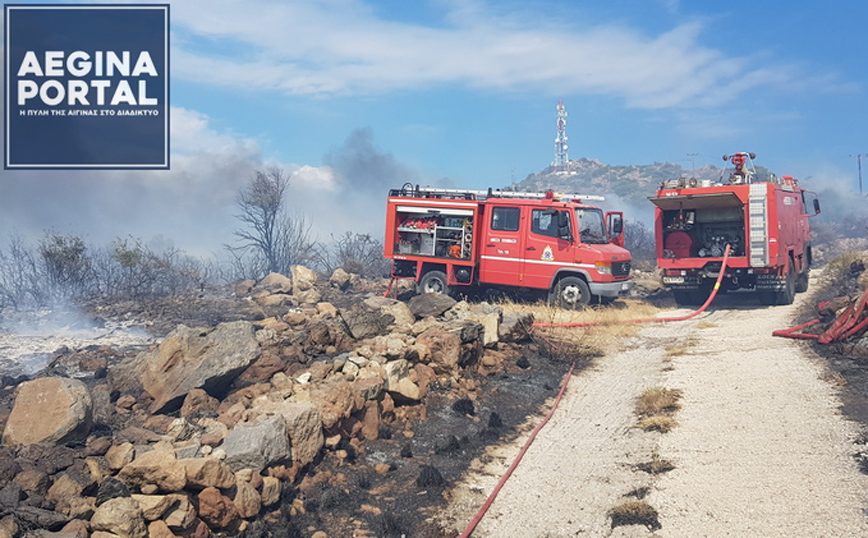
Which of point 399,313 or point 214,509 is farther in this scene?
point 399,313

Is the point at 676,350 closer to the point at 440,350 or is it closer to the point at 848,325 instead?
the point at 848,325

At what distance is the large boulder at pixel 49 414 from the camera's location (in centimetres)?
588

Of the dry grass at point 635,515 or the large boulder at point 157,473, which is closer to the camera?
the large boulder at point 157,473

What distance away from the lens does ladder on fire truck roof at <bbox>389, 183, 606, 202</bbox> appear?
56.3 ft

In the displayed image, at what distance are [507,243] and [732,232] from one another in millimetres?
6066

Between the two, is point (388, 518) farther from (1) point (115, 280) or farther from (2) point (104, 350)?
(1) point (115, 280)

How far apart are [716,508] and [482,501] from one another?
193 cm

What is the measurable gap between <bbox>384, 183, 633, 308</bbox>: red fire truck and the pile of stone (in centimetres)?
572

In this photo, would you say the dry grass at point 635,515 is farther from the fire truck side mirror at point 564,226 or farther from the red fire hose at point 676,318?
the fire truck side mirror at point 564,226

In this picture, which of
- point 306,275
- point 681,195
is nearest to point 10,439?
point 306,275

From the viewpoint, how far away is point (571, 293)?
54.5 feet

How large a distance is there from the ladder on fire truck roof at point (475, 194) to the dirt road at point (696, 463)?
22.5 ft

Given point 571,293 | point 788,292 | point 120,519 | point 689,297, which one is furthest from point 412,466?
point 788,292

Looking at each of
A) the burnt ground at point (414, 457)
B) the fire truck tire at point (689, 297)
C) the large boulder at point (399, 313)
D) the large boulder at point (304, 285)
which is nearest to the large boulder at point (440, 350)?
the burnt ground at point (414, 457)
